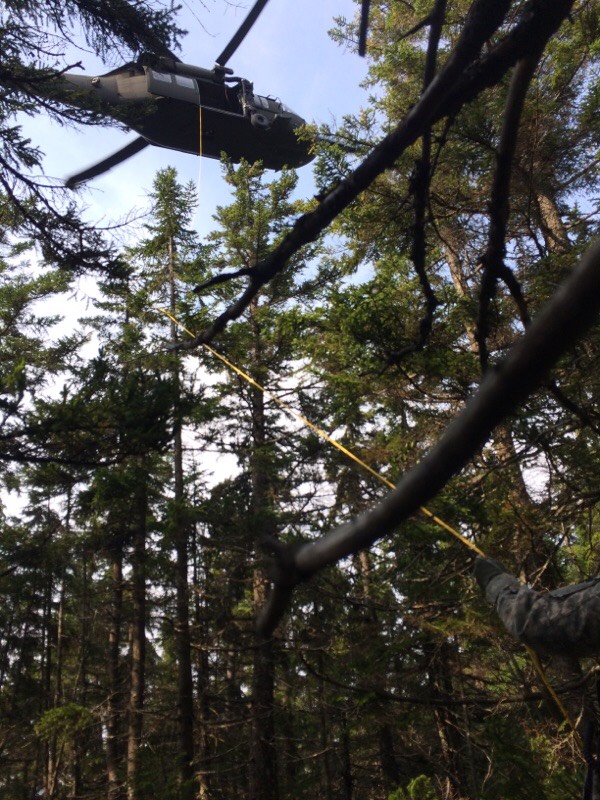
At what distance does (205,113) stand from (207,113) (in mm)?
51

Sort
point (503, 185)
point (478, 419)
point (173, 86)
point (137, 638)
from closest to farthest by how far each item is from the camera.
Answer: point (478, 419) → point (503, 185) → point (173, 86) → point (137, 638)

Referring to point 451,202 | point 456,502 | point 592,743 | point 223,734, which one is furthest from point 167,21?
point 223,734

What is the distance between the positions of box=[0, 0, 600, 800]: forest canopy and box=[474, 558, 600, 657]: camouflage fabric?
2.32ft

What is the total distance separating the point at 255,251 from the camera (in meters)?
15.2

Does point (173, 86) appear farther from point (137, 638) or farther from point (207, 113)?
point (137, 638)

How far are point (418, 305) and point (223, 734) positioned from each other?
12768mm

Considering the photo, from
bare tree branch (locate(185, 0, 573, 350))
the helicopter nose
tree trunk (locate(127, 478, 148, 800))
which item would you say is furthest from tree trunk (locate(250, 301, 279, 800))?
bare tree branch (locate(185, 0, 573, 350))

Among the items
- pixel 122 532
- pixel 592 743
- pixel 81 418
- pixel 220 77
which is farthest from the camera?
pixel 122 532

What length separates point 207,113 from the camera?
13117 mm

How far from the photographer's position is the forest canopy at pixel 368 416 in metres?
1.46

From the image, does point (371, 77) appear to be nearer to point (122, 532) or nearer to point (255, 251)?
point (255, 251)

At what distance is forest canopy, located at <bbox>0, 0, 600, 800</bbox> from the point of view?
146cm

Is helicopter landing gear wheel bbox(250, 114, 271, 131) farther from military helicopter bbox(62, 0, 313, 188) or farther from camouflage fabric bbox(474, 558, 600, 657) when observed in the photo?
camouflage fabric bbox(474, 558, 600, 657)

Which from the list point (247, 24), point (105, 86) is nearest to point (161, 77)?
point (105, 86)
